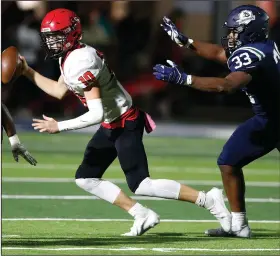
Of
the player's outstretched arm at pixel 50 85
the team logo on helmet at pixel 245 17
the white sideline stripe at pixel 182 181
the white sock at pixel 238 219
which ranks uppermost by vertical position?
the team logo on helmet at pixel 245 17

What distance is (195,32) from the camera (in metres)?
18.8

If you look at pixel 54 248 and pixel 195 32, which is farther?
pixel 195 32

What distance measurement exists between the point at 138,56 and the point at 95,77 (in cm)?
1053

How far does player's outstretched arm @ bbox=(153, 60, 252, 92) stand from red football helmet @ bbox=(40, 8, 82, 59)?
0.73 meters

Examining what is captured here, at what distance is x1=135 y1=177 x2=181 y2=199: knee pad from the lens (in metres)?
7.91

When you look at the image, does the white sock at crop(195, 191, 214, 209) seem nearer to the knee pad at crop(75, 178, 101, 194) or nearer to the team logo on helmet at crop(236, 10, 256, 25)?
the knee pad at crop(75, 178, 101, 194)

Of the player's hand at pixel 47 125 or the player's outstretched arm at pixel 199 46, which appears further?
the player's outstretched arm at pixel 199 46

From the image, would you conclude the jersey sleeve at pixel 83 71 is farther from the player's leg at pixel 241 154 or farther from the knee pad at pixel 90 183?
the player's leg at pixel 241 154

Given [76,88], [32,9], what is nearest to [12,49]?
[76,88]

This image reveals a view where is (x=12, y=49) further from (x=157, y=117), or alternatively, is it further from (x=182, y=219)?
(x=157, y=117)

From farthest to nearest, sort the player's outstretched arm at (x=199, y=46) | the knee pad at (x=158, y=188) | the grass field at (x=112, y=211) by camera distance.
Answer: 1. the player's outstretched arm at (x=199, y=46)
2. the knee pad at (x=158, y=188)
3. the grass field at (x=112, y=211)

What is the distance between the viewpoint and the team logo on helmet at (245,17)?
26.1 ft

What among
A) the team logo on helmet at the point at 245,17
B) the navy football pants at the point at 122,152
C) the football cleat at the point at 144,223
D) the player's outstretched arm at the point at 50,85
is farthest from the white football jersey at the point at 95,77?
the team logo on helmet at the point at 245,17

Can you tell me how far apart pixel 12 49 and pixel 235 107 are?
10469 mm
